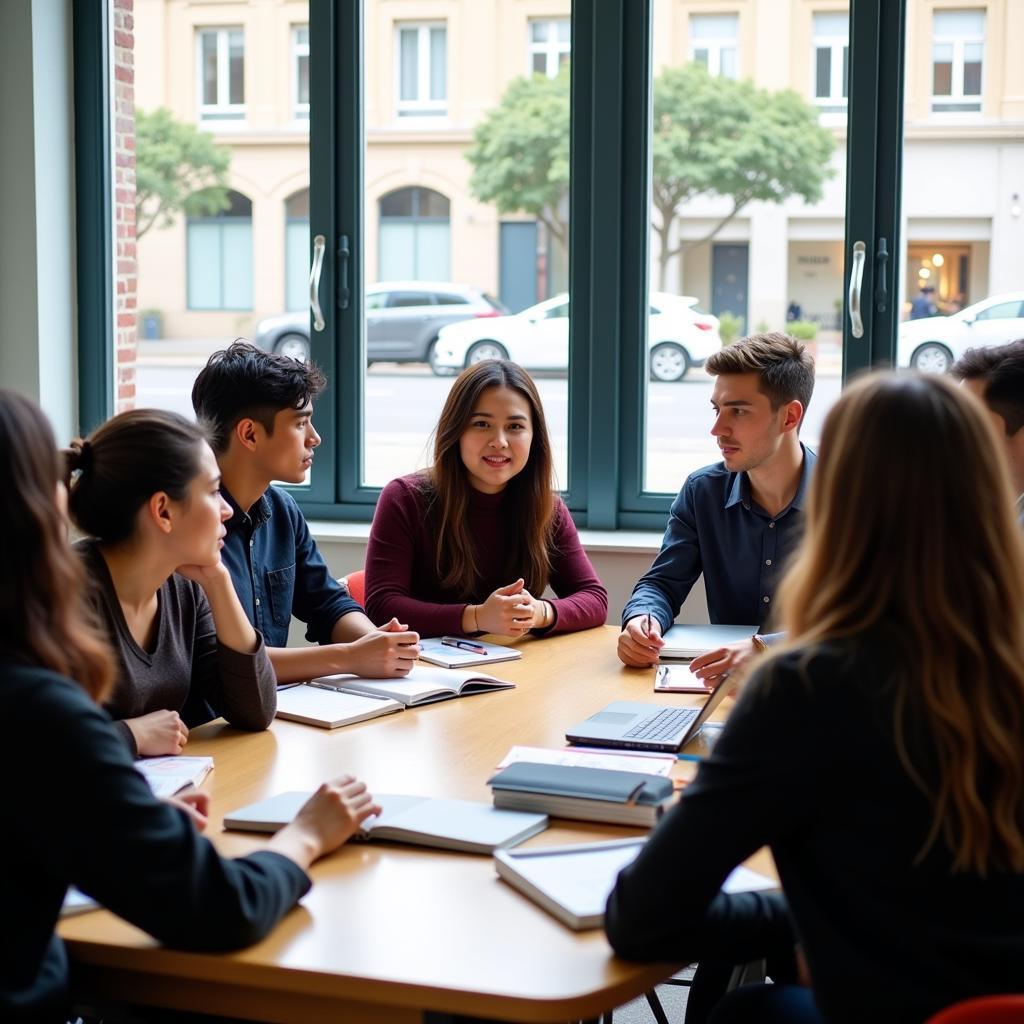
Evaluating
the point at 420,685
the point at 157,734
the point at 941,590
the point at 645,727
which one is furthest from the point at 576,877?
the point at 420,685

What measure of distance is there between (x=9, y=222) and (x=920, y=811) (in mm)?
3976

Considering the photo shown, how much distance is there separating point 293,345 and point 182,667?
250cm

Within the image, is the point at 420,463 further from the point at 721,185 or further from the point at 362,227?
the point at 721,185

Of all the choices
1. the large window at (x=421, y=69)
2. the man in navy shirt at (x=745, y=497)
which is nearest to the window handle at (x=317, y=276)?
the large window at (x=421, y=69)

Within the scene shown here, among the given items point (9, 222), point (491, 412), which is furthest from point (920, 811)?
point (9, 222)

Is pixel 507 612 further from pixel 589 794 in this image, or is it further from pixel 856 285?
pixel 856 285

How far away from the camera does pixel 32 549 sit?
1386 mm

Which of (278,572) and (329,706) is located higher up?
(278,572)

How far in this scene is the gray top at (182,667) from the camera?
212 cm

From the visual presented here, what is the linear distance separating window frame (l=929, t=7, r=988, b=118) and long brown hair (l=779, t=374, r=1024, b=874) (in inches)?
117

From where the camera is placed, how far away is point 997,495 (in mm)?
1332

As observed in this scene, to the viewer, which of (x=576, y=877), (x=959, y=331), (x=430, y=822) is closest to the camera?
(x=576, y=877)

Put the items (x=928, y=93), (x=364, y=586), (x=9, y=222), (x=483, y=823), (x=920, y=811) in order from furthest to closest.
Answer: (x=9, y=222), (x=928, y=93), (x=364, y=586), (x=483, y=823), (x=920, y=811)

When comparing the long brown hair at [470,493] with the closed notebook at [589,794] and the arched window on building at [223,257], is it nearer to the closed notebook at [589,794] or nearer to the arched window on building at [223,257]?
the closed notebook at [589,794]
